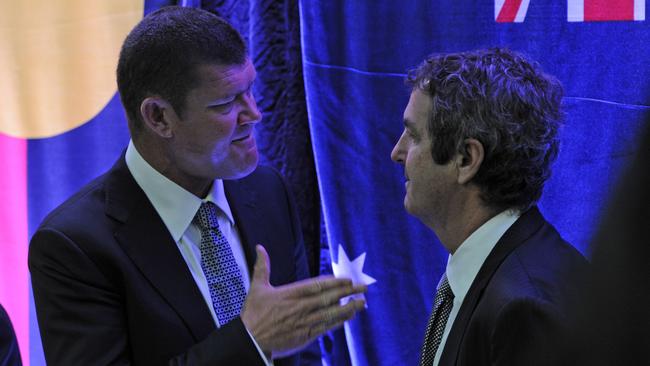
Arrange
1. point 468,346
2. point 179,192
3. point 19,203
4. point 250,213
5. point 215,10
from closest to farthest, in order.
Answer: point 468,346
point 179,192
point 250,213
point 215,10
point 19,203

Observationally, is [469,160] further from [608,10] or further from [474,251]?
[608,10]

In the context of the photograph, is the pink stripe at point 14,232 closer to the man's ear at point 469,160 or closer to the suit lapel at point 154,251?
the suit lapel at point 154,251

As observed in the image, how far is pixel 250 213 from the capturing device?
5.73ft

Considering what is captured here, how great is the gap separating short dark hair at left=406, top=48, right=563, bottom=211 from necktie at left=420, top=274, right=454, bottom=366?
0.62ft

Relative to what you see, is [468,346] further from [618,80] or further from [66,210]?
[618,80]

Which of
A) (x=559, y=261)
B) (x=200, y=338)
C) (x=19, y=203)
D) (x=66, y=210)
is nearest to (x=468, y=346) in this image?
(x=559, y=261)

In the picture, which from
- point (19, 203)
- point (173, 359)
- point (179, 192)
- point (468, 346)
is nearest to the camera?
point (468, 346)

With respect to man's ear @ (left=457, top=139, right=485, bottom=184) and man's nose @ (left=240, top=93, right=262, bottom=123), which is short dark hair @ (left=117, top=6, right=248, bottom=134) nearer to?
man's nose @ (left=240, top=93, right=262, bottom=123)

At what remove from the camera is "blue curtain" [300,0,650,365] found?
2.17m

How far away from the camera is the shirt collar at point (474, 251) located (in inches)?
53.6

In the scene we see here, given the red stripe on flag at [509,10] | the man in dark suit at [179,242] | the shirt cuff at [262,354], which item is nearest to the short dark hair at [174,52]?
the man in dark suit at [179,242]

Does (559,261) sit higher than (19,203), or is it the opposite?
(559,261)

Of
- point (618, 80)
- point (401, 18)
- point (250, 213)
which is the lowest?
point (250, 213)

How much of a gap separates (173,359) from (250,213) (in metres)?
0.39
